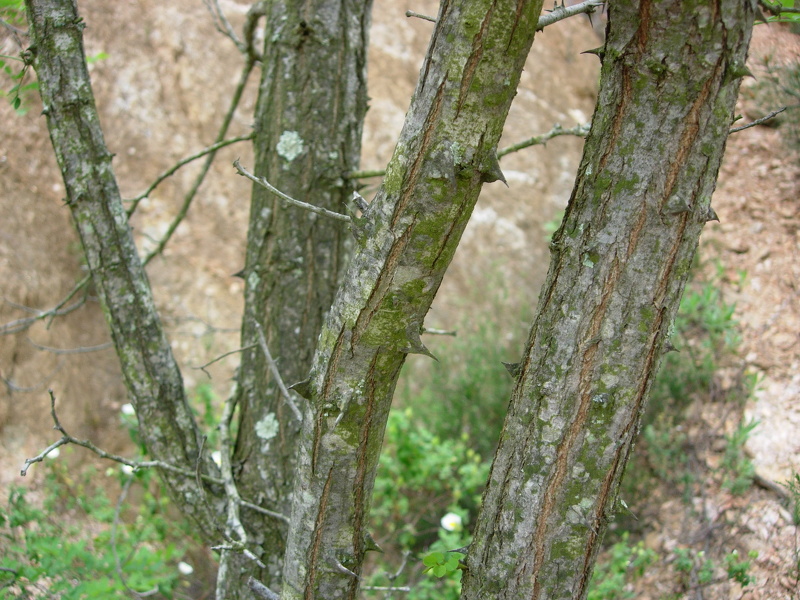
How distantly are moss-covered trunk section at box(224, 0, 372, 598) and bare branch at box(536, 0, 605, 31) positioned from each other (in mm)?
986

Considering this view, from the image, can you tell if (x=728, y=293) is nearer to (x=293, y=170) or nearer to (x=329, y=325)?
(x=293, y=170)

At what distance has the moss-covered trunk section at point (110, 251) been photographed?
165cm

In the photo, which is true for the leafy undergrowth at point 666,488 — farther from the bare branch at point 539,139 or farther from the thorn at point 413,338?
the bare branch at point 539,139

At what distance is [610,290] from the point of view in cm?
114

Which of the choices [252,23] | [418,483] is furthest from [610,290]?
[418,483]

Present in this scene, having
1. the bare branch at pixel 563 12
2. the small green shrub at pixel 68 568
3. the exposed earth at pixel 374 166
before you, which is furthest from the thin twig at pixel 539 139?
the small green shrub at pixel 68 568

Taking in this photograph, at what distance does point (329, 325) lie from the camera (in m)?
1.29

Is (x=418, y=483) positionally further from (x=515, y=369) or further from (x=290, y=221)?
(x=515, y=369)

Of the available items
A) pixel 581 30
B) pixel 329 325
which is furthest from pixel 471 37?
pixel 581 30

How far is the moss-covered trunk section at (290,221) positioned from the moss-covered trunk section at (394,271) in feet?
1.90

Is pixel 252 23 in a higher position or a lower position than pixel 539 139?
higher

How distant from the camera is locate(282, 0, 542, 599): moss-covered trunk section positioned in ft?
3.55

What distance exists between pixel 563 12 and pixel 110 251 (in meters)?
1.37

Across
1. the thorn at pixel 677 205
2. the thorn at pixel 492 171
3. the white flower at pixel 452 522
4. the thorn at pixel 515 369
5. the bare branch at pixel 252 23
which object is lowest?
the thorn at pixel 515 369
